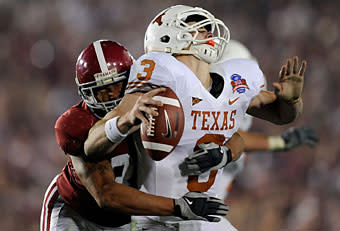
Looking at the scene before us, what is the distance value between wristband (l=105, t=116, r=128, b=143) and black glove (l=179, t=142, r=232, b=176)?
27 centimetres

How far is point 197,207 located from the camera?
168 centimetres

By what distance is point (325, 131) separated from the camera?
4516 millimetres

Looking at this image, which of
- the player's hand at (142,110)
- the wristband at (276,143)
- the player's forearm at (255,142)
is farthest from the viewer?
the wristband at (276,143)

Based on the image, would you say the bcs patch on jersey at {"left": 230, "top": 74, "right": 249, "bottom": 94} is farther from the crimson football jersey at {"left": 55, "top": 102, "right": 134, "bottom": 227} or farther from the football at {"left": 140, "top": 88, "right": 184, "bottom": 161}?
the crimson football jersey at {"left": 55, "top": 102, "right": 134, "bottom": 227}

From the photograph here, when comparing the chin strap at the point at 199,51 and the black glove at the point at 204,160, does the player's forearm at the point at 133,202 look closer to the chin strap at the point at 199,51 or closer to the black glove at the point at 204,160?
the black glove at the point at 204,160

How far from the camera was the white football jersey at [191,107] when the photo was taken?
173 centimetres

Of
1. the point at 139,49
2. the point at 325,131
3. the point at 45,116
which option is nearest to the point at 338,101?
the point at 325,131

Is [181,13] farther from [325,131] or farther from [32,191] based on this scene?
[325,131]


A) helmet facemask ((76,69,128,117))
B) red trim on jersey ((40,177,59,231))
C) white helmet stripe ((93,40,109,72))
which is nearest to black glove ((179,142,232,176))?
helmet facemask ((76,69,128,117))

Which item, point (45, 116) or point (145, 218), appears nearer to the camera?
point (145, 218)

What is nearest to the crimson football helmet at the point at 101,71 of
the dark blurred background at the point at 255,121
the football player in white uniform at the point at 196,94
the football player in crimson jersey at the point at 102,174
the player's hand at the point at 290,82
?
the football player in crimson jersey at the point at 102,174

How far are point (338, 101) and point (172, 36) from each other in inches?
124

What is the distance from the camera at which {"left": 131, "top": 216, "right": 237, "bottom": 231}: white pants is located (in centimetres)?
187

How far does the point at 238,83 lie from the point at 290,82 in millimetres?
220
